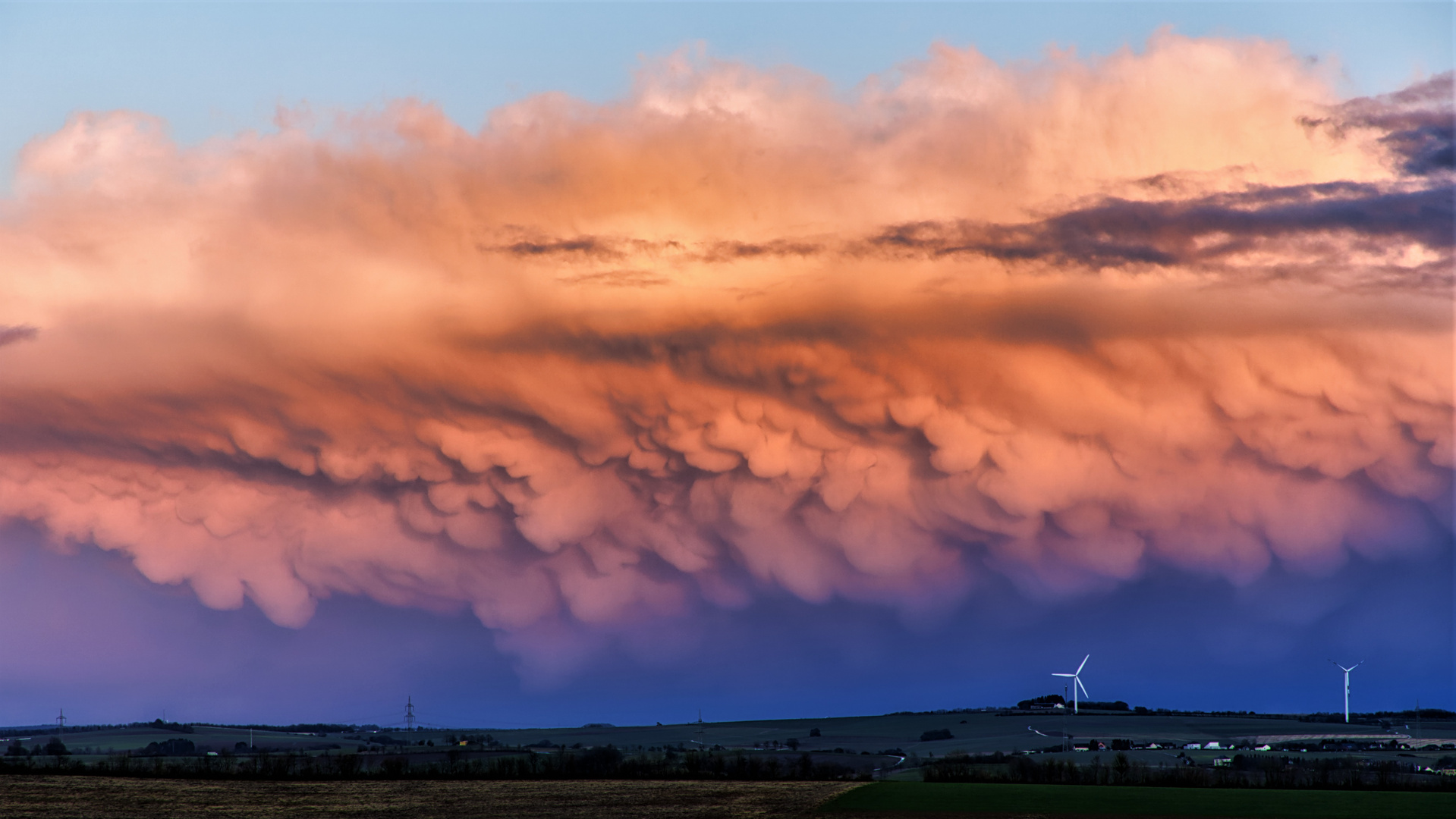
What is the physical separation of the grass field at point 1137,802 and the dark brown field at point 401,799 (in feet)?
19.5

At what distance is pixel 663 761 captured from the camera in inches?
6329

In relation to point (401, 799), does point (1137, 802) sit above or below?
below

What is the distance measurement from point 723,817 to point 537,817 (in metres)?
11.9

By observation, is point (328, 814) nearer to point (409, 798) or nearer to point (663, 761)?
point (409, 798)

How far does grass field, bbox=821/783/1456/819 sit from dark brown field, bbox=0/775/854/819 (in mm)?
5950

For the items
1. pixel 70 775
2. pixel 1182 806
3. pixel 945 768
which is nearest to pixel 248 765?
pixel 70 775

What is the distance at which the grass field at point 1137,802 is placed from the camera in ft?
305

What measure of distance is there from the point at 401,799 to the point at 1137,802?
181ft

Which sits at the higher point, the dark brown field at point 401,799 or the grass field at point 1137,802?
the dark brown field at point 401,799

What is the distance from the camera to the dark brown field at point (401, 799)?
Result: 3497 inches

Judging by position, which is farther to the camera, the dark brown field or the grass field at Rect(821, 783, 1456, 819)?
the grass field at Rect(821, 783, 1456, 819)

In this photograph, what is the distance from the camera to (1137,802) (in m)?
102

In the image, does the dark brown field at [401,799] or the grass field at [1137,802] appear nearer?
the dark brown field at [401,799]

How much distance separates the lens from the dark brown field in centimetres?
8881
